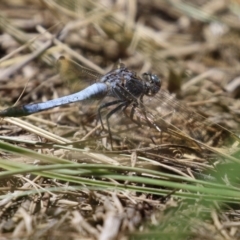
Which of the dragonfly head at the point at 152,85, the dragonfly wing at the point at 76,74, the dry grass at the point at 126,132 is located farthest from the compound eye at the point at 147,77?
the dragonfly wing at the point at 76,74

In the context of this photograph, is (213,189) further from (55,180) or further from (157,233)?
(55,180)

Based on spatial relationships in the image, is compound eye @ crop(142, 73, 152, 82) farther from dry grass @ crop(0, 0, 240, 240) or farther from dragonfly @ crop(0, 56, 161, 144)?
dry grass @ crop(0, 0, 240, 240)

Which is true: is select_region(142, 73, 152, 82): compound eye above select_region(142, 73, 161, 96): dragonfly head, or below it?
above

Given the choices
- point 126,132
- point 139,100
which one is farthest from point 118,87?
point 126,132

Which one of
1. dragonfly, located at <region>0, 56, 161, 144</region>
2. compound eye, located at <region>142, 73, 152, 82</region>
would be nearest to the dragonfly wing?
dragonfly, located at <region>0, 56, 161, 144</region>

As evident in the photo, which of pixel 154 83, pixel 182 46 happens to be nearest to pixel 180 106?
pixel 154 83

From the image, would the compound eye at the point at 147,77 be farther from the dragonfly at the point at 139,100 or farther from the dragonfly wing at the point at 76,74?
the dragonfly wing at the point at 76,74
